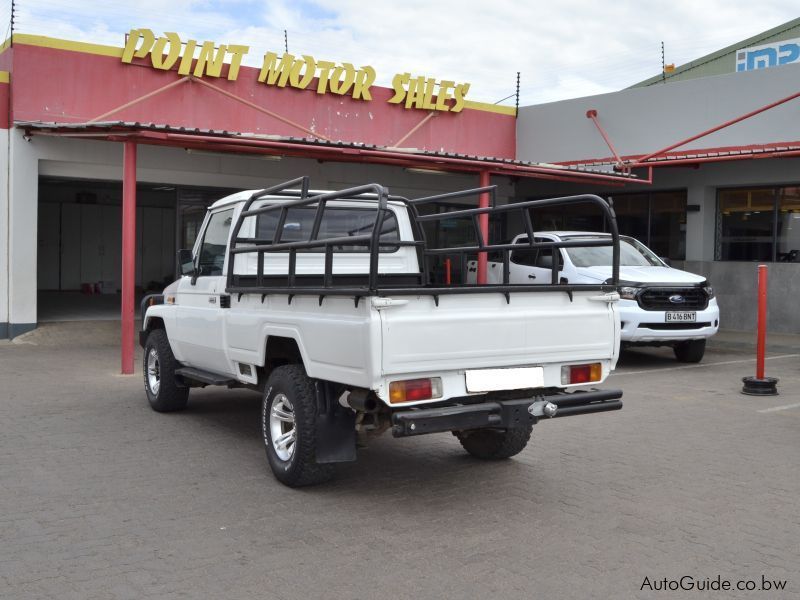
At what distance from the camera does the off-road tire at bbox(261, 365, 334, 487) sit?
17.3ft

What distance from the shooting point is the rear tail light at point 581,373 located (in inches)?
215

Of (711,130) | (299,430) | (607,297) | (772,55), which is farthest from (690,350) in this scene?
(772,55)

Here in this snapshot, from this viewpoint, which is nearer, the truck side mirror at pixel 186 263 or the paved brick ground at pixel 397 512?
the paved brick ground at pixel 397 512

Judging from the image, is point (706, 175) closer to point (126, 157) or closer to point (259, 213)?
point (126, 157)

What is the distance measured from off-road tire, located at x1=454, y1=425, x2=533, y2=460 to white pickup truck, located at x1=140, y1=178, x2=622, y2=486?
0.4 inches

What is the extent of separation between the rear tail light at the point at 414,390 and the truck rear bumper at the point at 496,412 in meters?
0.08

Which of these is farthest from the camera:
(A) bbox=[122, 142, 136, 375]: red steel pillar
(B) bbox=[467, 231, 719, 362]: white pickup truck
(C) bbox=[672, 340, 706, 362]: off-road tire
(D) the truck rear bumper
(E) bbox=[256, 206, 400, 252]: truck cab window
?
(C) bbox=[672, 340, 706, 362]: off-road tire

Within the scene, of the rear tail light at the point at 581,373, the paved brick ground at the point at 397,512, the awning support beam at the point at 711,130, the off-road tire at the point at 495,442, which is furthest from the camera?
the awning support beam at the point at 711,130

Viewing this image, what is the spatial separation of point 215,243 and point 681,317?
711 cm

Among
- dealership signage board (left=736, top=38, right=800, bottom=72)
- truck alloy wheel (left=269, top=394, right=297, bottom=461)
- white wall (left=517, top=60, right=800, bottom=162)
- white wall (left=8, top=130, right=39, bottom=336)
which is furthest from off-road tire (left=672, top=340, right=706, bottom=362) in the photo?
dealership signage board (left=736, top=38, right=800, bottom=72)

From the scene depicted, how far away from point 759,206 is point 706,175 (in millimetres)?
1188

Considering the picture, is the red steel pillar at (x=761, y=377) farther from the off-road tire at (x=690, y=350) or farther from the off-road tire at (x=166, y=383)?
the off-road tire at (x=166, y=383)

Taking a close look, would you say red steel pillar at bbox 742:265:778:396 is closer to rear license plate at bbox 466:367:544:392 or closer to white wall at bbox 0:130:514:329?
rear license plate at bbox 466:367:544:392

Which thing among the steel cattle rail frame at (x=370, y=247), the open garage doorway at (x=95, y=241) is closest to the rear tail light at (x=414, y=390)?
the steel cattle rail frame at (x=370, y=247)
